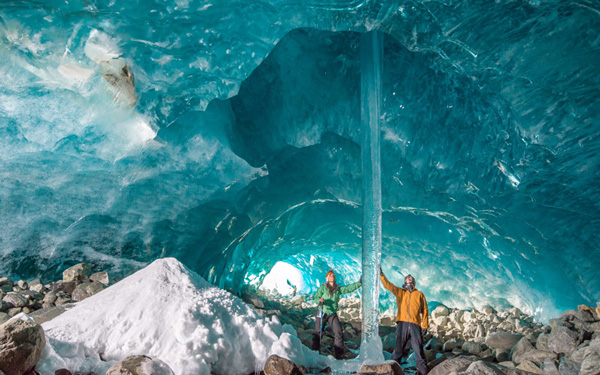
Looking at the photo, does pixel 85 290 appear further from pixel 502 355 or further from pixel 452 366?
pixel 502 355

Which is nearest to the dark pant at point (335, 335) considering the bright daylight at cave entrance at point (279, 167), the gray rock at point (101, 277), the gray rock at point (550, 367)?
the bright daylight at cave entrance at point (279, 167)

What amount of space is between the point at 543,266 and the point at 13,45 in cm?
1049

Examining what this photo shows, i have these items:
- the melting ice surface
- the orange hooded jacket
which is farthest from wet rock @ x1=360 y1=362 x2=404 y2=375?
the melting ice surface

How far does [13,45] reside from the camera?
193 inches

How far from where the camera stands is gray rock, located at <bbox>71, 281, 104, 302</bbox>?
591 centimetres

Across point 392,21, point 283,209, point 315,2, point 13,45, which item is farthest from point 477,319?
point 13,45

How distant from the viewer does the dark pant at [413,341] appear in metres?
4.43

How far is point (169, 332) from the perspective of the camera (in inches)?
128

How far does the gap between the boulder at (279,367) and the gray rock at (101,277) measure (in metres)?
4.30

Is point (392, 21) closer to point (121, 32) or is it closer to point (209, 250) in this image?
point (121, 32)

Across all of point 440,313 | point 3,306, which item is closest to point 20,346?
point 3,306

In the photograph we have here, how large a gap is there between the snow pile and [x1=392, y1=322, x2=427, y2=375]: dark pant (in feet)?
4.24

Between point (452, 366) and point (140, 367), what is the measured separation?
326 cm

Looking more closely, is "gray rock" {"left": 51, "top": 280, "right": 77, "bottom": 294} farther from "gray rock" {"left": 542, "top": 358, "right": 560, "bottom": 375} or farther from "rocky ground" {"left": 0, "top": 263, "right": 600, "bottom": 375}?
"gray rock" {"left": 542, "top": 358, "right": 560, "bottom": 375}
